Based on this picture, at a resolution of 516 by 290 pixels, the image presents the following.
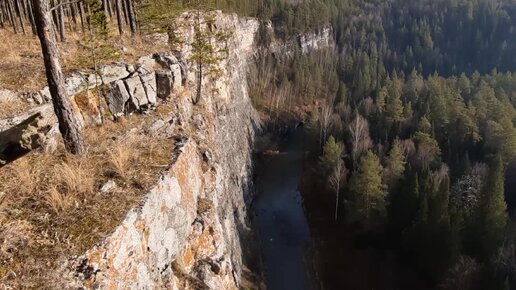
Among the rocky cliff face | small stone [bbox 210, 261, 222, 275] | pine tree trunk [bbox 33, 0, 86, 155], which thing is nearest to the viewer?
the rocky cliff face

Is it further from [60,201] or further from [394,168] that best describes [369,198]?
[60,201]

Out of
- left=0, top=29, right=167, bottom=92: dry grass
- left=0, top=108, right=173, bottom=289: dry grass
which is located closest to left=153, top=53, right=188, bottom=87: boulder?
left=0, top=29, right=167, bottom=92: dry grass

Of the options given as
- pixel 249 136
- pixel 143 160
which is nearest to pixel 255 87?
pixel 249 136

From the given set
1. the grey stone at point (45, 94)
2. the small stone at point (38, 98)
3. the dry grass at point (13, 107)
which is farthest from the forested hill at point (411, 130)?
the dry grass at point (13, 107)

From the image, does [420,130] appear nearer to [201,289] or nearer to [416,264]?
[416,264]

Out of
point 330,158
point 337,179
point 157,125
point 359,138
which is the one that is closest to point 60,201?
point 157,125

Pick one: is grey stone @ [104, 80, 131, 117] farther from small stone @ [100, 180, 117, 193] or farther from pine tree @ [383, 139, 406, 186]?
pine tree @ [383, 139, 406, 186]
